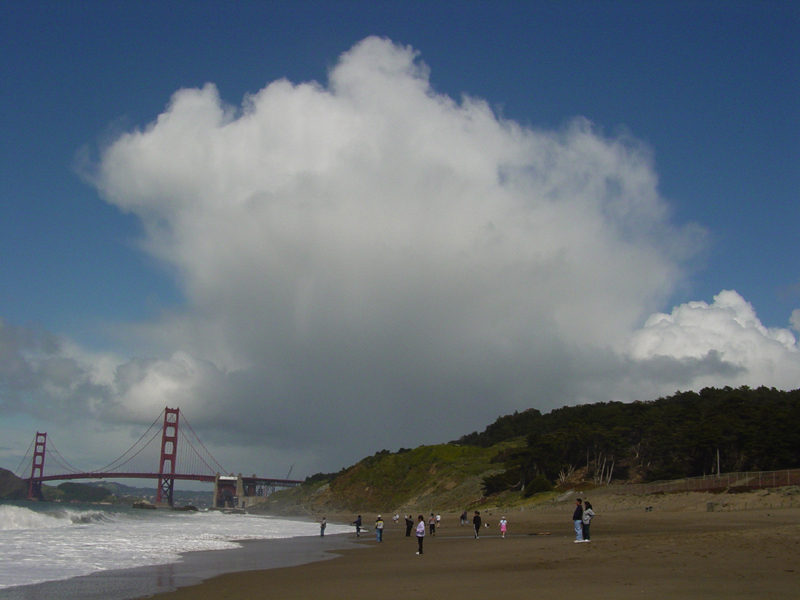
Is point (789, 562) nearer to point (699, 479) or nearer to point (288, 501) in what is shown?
point (699, 479)

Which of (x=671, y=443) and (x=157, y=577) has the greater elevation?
(x=671, y=443)

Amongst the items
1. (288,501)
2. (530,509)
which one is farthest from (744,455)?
(288,501)

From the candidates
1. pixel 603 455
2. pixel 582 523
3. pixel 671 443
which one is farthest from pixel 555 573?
pixel 603 455

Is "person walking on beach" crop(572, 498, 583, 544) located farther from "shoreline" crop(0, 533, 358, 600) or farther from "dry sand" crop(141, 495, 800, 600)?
"shoreline" crop(0, 533, 358, 600)

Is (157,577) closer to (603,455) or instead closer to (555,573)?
(555,573)

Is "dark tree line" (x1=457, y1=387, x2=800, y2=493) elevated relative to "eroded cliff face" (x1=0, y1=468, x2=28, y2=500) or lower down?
elevated

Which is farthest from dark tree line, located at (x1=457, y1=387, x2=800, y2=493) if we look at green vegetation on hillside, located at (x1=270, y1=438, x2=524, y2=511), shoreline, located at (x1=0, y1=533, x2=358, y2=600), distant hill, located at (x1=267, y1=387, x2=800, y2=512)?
shoreline, located at (x1=0, y1=533, x2=358, y2=600)
